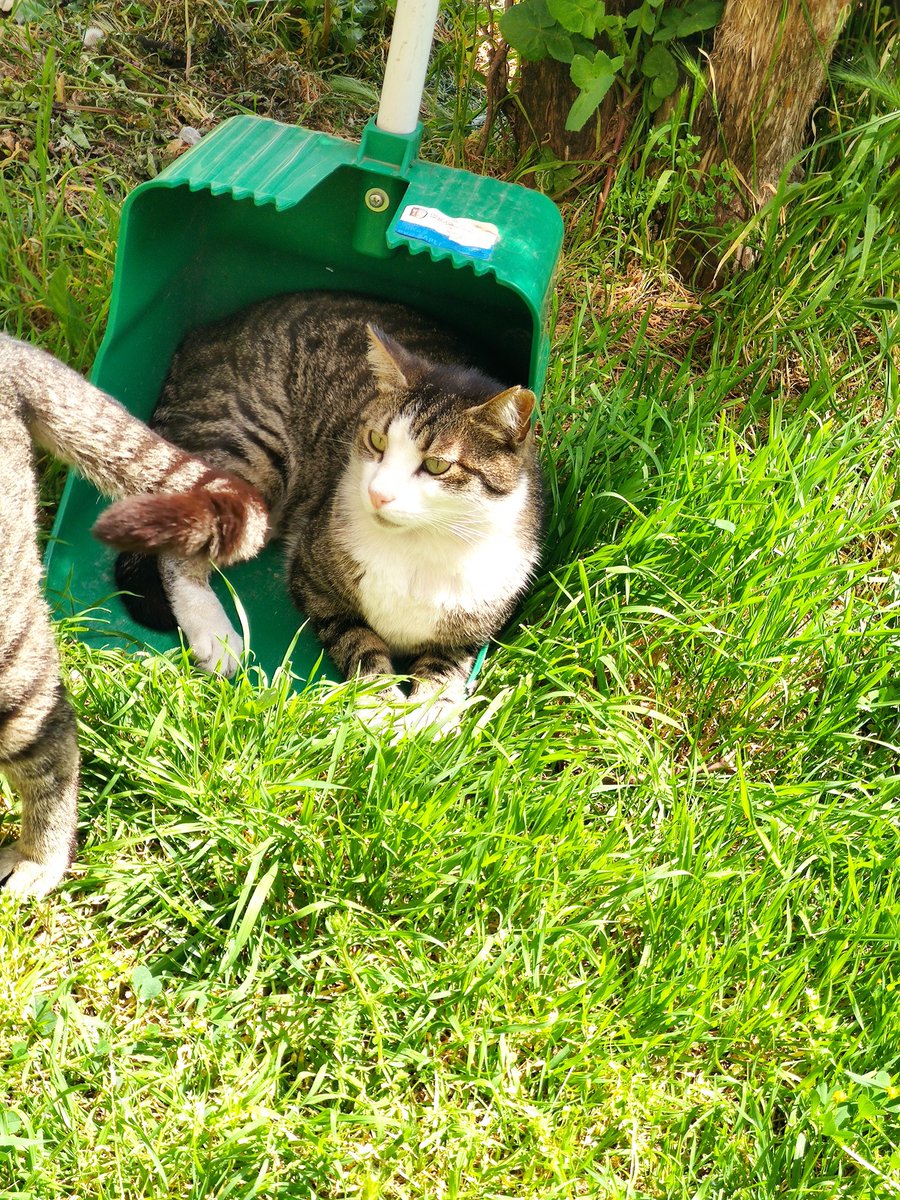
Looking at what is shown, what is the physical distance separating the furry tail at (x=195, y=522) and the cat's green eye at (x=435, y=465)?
400mm

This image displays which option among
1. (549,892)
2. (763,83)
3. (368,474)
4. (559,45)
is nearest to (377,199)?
(368,474)

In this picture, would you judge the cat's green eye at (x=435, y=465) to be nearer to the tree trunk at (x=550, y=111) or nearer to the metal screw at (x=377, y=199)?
the metal screw at (x=377, y=199)

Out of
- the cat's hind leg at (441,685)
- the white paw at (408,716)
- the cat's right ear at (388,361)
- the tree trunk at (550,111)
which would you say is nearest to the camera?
the white paw at (408,716)

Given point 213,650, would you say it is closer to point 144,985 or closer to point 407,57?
point 144,985

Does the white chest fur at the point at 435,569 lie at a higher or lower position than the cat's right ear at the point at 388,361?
lower

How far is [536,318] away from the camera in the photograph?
9.16 feet

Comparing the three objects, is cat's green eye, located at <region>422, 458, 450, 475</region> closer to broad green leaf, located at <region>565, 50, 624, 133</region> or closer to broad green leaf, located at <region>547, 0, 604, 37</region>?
broad green leaf, located at <region>565, 50, 624, 133</region>

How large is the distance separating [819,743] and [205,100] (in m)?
3.31

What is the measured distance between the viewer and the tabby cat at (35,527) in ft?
6.93

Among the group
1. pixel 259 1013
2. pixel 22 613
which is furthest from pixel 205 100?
pixel 259 1013

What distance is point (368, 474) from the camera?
2787mm

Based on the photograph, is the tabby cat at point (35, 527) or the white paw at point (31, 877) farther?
the white paw at point (31, 877)

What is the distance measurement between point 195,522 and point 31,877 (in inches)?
30.2

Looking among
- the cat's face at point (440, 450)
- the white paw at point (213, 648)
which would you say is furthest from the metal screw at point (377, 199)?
the white paw at point (213, 648)
